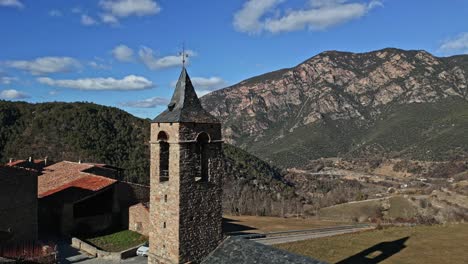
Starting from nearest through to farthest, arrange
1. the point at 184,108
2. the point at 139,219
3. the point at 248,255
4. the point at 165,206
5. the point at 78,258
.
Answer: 1. the point at 248,255
2. the point at 165,206
3. the point at 184,108
4. the point at 78,258
5. the point at 139,219

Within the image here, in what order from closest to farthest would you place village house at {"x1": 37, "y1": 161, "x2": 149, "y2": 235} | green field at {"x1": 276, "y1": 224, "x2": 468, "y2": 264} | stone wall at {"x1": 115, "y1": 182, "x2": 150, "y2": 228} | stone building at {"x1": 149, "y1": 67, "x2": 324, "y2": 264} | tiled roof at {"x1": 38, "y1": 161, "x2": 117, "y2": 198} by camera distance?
stone building at {"x1": 149, "y1": 67, "x2": 324, "y2": 264}
green field at {"x1": 276, "y1": 224, "x2": 468, "y2": 264}
village house at {"x1": 37, "y1": 161, "x2": 149, "y2": 235}
tiled roof at {"x1": 38, "y1": 161, "x2": 117, "y2": 198}
stone wall at {"x1": 115, "y1": 182, "x2": 150, "y2": 228}

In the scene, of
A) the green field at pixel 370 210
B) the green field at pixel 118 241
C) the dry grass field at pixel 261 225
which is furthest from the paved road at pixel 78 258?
the green field at pixel 370 210

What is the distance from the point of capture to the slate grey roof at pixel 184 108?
45.6 ft

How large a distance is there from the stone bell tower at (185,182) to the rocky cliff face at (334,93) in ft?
328

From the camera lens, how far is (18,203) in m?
24.4

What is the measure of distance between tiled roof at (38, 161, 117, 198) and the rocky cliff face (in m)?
82.3

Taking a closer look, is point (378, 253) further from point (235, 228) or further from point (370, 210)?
point (370, 210)

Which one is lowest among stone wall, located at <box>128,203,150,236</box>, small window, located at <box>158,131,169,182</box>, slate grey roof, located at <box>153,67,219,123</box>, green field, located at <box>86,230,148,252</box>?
green field, located at <box>86,230,148,252</box>

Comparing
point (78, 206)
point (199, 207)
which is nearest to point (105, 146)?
A: point (78, 206)

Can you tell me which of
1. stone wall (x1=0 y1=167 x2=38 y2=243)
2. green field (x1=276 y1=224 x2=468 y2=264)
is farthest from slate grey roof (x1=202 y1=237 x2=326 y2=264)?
stone wall (x1=0 y1=167 x2=38 y2=243)

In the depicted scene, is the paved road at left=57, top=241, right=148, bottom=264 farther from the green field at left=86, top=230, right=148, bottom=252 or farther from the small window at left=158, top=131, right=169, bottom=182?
the small window at left=158, top=131, right=169, bottom=182

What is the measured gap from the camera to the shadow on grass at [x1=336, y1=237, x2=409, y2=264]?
26.9 meters

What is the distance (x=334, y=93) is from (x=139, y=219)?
357 feet

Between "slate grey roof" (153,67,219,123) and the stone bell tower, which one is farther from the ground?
"slate grey roof" (153,67,219,123)
